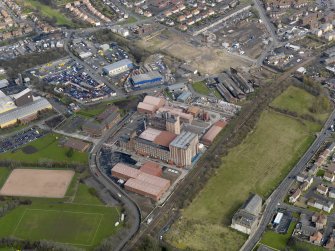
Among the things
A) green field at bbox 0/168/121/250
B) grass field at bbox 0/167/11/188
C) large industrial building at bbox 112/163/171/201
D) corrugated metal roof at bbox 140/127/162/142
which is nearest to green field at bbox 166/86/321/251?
large industrial building at bbox 112/163/171/201

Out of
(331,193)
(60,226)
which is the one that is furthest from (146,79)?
(331,193)

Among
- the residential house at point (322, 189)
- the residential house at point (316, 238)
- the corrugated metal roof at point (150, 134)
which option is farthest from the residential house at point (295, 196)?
the corrugated metal roof at point (150, 134)

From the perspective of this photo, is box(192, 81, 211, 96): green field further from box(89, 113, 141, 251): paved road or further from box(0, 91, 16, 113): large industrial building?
box(0, 91, 16, 113): large industrial building

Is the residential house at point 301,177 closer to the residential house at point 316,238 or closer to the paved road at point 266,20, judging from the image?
the residential house at point 316,238

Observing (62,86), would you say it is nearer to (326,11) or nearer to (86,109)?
(86,109)

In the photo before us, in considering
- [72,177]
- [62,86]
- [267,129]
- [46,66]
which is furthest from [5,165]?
[267,129]

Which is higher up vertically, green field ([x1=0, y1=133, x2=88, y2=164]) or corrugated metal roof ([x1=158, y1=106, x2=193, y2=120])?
corrugated metal roof ([x1=158, y1=106, x2=193, y2=120])
